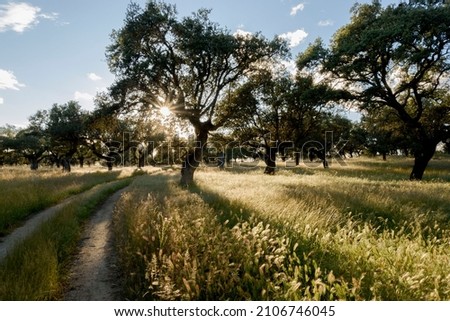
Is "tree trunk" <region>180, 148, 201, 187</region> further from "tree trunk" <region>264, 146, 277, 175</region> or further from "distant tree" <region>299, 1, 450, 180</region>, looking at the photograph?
"tree trunk" <region>264, 146, 277, 175</region>

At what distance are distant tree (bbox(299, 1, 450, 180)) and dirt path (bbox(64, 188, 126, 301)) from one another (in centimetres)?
2052

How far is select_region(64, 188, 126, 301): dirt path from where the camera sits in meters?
5.62

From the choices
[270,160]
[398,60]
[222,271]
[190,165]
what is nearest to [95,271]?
[222,271]

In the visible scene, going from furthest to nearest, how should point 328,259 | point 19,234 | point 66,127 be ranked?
point 66,127 < point 19,234 < point 328,259

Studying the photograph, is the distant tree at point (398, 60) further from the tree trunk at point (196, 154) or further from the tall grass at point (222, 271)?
the tall grass at point (222, 271)

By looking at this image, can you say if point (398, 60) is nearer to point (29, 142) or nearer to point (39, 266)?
point (39, 266)

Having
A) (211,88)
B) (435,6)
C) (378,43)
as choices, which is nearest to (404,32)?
(378,43)

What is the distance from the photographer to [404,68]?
84.0 ft

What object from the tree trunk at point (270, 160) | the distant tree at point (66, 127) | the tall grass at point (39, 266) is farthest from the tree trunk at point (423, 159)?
the distant tree at point (66, 127)

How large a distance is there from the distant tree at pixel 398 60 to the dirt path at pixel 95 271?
20.5 metres

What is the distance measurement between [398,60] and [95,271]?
2365 cm

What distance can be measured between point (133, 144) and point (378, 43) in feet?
171

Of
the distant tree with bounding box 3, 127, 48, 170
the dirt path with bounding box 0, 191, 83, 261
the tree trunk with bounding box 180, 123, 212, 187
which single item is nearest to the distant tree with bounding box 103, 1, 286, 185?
the tree trunk with bounding box 180, 123, 212, 187

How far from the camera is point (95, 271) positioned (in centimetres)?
673
